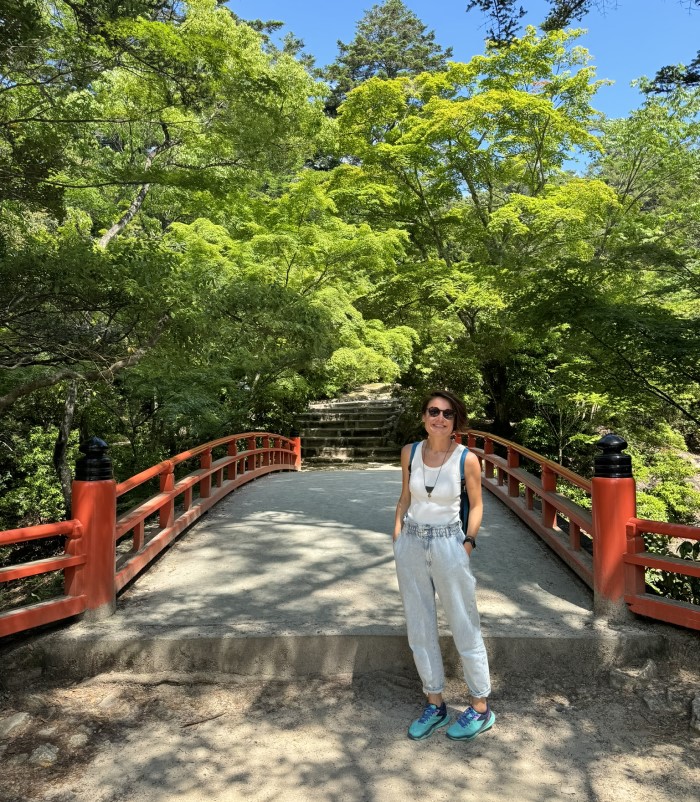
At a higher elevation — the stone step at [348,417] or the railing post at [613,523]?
the railing post at [613,523]

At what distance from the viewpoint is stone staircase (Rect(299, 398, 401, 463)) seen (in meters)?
17.7

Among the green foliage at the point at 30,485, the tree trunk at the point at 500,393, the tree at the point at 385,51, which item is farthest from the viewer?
the tree at the point at 385,51

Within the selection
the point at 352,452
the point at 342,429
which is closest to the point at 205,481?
the point at 352,452

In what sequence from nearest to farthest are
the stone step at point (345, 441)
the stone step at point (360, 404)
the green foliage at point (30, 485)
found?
the green foliage at point (30, 485), the stone step at point (345, 441), the stone step at point (360, 404)

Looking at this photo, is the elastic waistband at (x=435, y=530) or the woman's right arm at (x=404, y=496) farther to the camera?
the woman's right arm at (x=404, y=496)

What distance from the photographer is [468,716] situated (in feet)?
9.38

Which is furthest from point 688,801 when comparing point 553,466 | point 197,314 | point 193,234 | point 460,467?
point 193,234

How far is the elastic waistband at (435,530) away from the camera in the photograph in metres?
2.76

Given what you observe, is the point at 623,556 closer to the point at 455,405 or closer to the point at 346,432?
the point at 455,405

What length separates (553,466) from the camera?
5.19m

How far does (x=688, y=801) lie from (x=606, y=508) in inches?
66.0

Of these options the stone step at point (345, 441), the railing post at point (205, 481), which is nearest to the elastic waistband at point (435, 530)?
the railing post at point (205, 481)

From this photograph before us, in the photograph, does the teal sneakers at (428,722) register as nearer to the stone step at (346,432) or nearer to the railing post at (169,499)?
the railing post at (169,499)

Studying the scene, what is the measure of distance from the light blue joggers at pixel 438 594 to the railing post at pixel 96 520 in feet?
6.67
